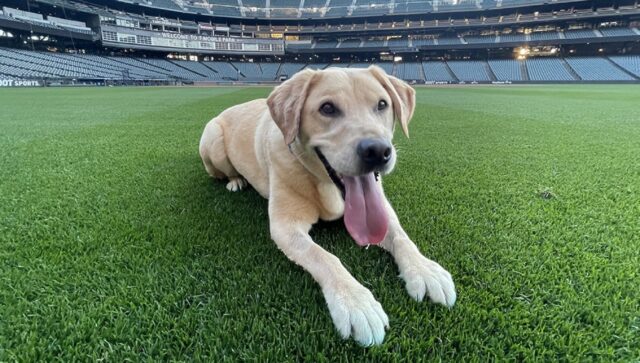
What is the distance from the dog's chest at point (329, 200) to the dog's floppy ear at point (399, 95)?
0.69m

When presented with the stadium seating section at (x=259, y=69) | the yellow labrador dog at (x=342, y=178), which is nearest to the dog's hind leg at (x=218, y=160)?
the yellow labrador dog at (x=342, y=178)

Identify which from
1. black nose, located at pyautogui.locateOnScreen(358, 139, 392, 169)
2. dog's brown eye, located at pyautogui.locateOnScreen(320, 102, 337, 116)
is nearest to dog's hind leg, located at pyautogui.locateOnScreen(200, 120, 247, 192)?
dog's brown eye, located at pyautogui.locateOnScreen(320, 102, 337, 116)

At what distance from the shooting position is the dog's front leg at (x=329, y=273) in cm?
132

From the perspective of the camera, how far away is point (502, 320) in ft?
4.57

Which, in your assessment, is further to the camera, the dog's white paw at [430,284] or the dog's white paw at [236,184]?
the dog's white paw at [236,184]

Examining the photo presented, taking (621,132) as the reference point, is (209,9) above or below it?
above

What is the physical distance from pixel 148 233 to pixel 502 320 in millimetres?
2095

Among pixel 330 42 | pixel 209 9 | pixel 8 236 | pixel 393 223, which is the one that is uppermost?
pixel 209 9

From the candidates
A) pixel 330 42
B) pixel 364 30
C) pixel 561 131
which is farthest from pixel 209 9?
pixel 561 131

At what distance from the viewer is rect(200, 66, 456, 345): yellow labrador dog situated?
1.50 m

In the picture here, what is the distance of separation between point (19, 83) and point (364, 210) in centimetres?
4518

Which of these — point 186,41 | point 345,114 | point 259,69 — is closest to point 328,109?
point 345,114

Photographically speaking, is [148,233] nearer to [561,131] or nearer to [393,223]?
[393,223]

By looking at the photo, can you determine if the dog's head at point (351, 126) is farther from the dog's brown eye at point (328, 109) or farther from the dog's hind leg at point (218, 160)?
the dog's hind leg at point (218, 160)
